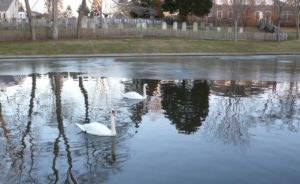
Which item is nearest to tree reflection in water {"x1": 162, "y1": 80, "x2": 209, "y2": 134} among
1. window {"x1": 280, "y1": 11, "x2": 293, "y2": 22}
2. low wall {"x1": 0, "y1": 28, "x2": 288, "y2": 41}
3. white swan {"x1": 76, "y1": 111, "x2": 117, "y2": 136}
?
white swan {"x1": 76, "y1": 111, "x2": 117, "y2": 136}

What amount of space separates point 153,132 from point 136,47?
30.9 meters

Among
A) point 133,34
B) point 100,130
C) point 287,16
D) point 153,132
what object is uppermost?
point 287,16

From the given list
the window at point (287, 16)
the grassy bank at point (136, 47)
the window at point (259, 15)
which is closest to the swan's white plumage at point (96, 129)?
the grassy bank at point (136, 47)

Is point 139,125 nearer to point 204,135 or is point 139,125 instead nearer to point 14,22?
point 204,135

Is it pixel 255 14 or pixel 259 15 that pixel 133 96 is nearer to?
pixel 255 14

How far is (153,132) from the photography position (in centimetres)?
1202

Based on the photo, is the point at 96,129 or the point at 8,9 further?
the point at 8,9

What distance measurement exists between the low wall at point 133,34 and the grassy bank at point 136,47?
8.00 feet

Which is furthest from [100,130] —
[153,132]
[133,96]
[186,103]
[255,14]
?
[255,14]

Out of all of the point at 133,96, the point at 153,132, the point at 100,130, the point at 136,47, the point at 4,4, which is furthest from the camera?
the point at 4,4

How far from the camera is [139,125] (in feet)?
41.9

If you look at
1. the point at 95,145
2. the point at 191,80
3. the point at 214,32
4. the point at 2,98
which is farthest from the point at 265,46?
the point at 95,145

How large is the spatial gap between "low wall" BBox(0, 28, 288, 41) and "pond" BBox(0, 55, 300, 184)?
2445cm

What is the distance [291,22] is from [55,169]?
7665 centimetres
